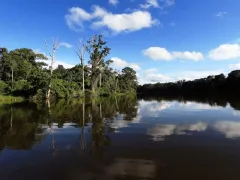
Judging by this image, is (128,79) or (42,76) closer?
(42,76)

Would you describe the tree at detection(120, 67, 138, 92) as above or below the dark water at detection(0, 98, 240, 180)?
above

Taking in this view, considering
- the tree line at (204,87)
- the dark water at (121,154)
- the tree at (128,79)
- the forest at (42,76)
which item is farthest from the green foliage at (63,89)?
the tree at (128,79)

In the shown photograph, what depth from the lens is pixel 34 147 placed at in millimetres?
8578

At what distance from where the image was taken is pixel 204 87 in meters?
116

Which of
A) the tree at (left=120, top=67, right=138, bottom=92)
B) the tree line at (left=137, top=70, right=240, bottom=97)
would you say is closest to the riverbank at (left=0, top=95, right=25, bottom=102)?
the tree line at (left=137, top=70, right=240, bottom=97)

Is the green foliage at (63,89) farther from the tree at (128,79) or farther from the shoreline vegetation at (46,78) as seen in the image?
the tree at (128,79)

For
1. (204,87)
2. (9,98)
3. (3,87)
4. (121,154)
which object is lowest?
(121,154)

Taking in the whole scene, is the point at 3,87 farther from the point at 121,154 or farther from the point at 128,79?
the point at 128,79

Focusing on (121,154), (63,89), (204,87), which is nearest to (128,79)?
(204,87)

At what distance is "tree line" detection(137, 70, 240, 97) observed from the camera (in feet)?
290

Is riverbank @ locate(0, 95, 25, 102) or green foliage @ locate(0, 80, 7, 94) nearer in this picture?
riverbank @ locate(0, 95, 25, 102)

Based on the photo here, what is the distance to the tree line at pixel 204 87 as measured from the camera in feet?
290

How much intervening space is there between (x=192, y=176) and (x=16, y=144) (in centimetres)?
616

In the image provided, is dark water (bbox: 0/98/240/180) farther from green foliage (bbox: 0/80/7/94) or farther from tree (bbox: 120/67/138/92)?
tree (bbox: 120/67/138/92)
